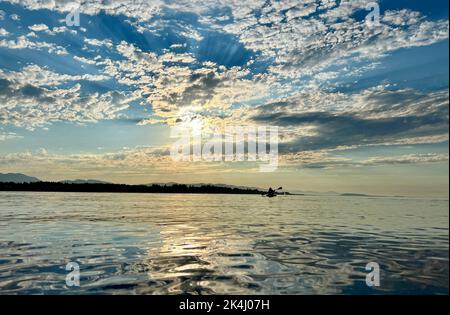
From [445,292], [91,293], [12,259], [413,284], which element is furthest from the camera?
[12,259]

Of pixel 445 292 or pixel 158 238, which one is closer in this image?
pixel 445 292

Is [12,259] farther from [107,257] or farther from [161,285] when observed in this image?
[161,285]

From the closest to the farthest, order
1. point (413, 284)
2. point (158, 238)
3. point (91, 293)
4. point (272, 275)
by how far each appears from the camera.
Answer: point (91, 293) → point (413, 284) → point (272, 275) → point (158, 238)

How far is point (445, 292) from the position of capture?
1470cm

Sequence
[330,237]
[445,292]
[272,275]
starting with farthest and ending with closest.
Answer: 1. [330,237]
2. [272,275]
3. [445,292]

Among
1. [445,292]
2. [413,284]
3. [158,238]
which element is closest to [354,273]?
[413,284]

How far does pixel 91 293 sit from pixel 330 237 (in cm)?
2330

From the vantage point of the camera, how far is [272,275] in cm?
1684

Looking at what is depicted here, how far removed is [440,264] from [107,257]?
1909 cm
